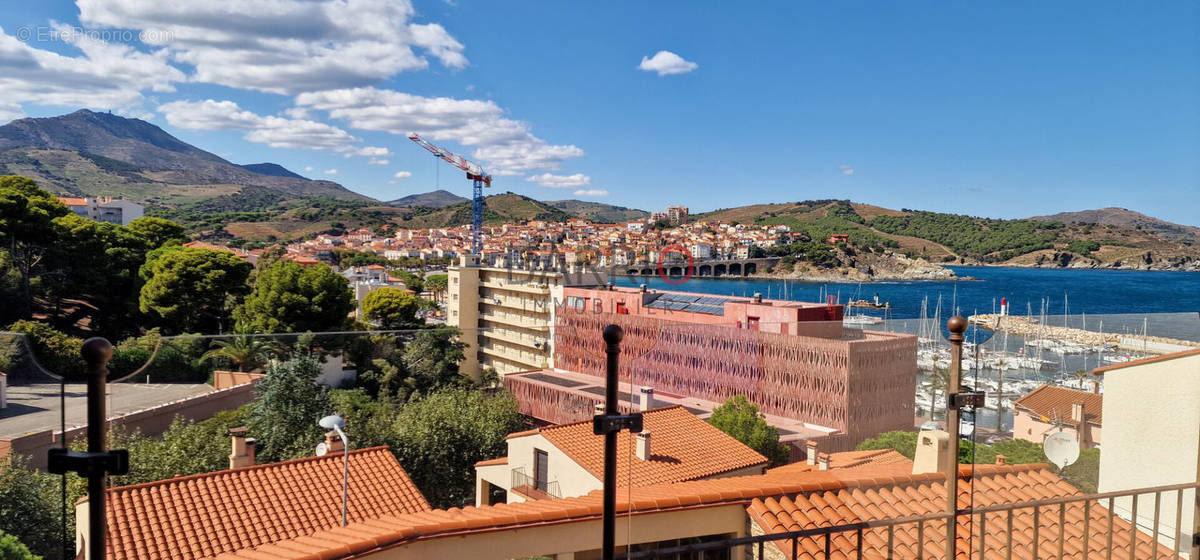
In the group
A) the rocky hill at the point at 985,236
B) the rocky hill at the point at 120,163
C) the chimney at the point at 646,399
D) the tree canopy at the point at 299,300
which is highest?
the rocky hill at the point at 120,163

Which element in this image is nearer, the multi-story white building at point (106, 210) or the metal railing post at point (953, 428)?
the metal railing post at point (953, 428)

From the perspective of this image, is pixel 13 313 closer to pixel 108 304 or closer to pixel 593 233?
pixel 108 304

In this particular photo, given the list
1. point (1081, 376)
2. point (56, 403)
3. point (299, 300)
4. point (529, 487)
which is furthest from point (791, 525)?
point (299, 300)

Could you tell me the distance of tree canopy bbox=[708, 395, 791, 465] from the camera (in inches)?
148

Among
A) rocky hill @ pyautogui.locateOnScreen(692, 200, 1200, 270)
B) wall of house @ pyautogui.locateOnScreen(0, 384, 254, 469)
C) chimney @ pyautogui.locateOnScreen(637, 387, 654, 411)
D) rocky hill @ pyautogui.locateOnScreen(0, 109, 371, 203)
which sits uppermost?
rocky hill @ pyautogui.locateOnScreen(0, 109, 371, 203)

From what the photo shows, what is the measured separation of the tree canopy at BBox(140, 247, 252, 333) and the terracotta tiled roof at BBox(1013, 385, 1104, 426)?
43.3ft

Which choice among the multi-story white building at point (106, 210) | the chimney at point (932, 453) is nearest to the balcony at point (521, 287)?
the chimney at point (932, 453)

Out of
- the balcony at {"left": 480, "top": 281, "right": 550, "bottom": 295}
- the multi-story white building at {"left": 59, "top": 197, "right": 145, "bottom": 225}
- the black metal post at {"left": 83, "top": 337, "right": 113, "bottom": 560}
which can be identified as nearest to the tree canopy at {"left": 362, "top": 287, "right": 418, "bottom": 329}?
the balcony at {"left": 480, "top": 281, "right": 550, "bottom": 295}

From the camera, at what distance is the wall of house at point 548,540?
1.94m

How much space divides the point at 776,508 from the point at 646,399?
0.81 m

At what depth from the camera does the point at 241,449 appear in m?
2.43

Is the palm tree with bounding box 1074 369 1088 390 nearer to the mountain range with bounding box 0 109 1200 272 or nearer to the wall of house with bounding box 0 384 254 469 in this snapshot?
the mountain range with bounding box 0 109 1200 272

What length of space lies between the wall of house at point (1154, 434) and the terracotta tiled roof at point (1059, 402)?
10cm

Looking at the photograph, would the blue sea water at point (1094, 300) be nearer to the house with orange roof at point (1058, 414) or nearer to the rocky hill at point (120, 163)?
the house with orange roof at point (1058, 414)
